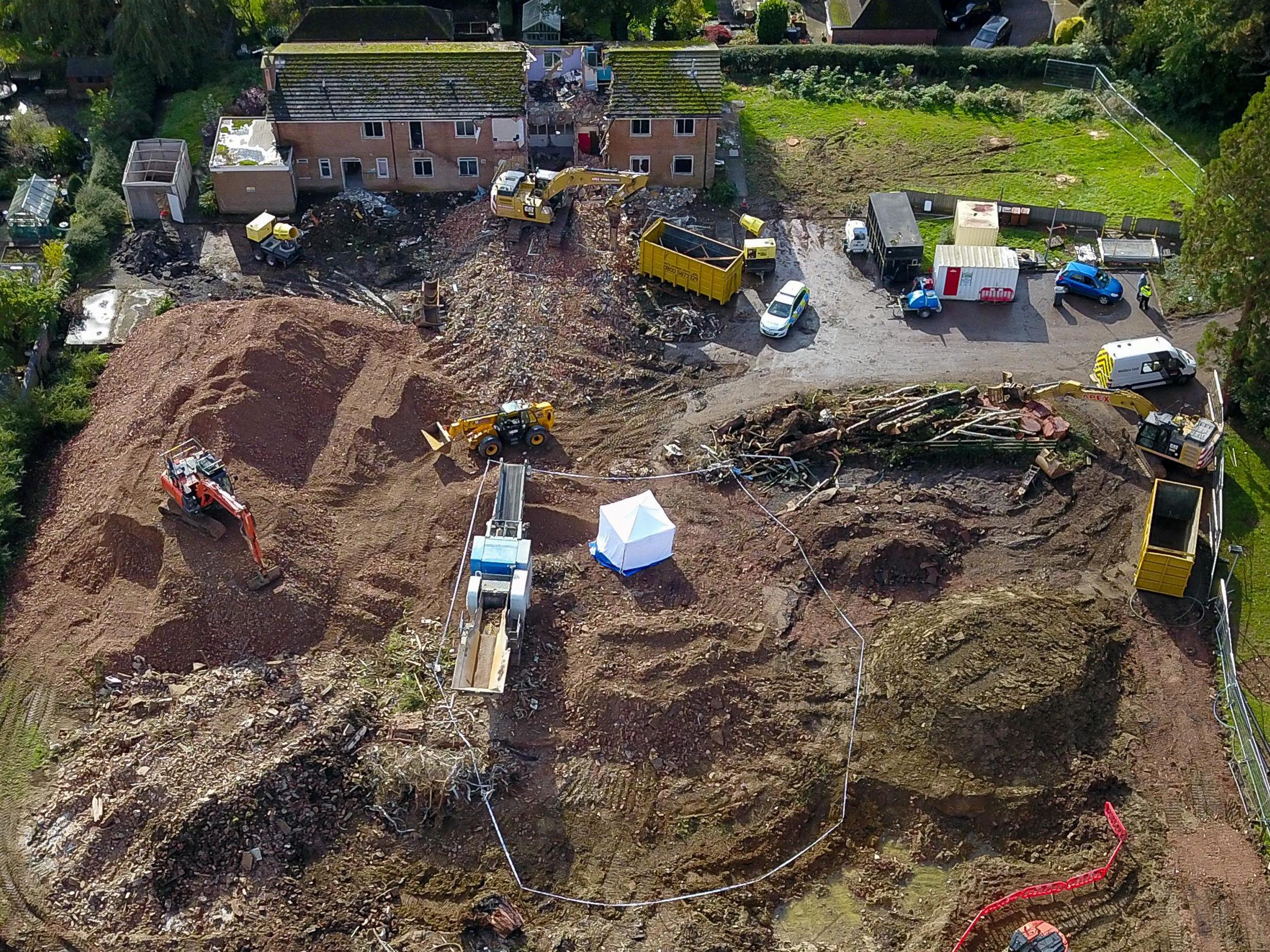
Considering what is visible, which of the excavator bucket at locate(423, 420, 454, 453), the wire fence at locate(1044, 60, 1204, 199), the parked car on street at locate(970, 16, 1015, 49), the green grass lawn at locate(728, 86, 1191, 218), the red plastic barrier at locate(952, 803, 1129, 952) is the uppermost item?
the parked car on street at locate(970, 16, 1015, 49)

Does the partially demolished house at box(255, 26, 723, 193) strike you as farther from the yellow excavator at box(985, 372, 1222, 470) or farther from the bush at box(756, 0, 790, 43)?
the yellow excavator at box(985, 372, 1222, 470)

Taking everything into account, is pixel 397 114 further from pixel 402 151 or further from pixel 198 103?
pixel 198 103

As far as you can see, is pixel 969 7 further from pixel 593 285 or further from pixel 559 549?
pixel 559 549

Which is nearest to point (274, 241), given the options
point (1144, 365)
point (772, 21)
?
point (772, 21)

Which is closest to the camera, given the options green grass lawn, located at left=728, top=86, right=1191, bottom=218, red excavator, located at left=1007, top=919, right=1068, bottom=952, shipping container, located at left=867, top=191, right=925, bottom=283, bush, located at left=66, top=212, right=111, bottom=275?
red excavator, located at left=1007, top=919, right=1068, bottom=952

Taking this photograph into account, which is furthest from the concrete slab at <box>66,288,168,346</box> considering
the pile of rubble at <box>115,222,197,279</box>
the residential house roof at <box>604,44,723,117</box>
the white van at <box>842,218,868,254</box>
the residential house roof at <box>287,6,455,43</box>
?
the white van at <box>842,218,868,254</box>

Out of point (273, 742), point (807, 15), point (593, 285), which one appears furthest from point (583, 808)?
point (807, 15)

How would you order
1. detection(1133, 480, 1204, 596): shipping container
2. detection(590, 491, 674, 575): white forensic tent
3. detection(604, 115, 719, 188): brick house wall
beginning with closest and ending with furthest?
detection(590, 491, 674, 575): white forensic tent
detection(1133, 480, 1204, 596): shipping container
detection(604, 115, 719, 188): brick house wall
